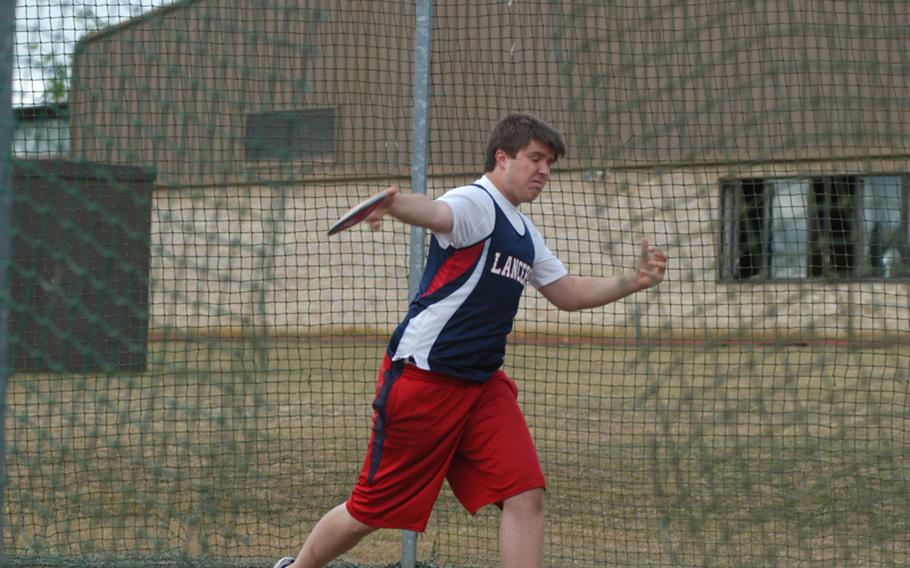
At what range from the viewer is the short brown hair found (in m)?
3.55

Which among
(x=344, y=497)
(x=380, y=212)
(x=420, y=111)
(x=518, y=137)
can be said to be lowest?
(x=344, y=497)

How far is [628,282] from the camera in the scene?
380 cm

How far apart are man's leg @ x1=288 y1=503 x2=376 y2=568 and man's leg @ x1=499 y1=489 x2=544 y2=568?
18.9 inches

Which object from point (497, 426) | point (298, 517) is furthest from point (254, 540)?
point (497, 426)

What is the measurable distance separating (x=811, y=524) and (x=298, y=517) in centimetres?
259

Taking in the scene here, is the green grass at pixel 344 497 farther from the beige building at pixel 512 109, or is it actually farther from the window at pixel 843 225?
the window at pixel 843 225

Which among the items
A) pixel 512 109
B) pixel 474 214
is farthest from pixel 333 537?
pixel 512 109

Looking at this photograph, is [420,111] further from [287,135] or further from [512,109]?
[512,109]

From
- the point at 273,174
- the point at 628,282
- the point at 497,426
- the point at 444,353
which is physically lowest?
the point at 497,426

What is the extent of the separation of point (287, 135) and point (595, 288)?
1419mm

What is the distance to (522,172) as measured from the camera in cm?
354

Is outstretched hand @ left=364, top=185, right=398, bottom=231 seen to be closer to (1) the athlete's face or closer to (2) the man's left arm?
(1) the athlete's face

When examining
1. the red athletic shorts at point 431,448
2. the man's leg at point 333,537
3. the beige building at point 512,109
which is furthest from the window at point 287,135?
the man's leg at point 333,537

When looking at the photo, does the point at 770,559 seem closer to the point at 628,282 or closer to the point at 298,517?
the point at 628,282
